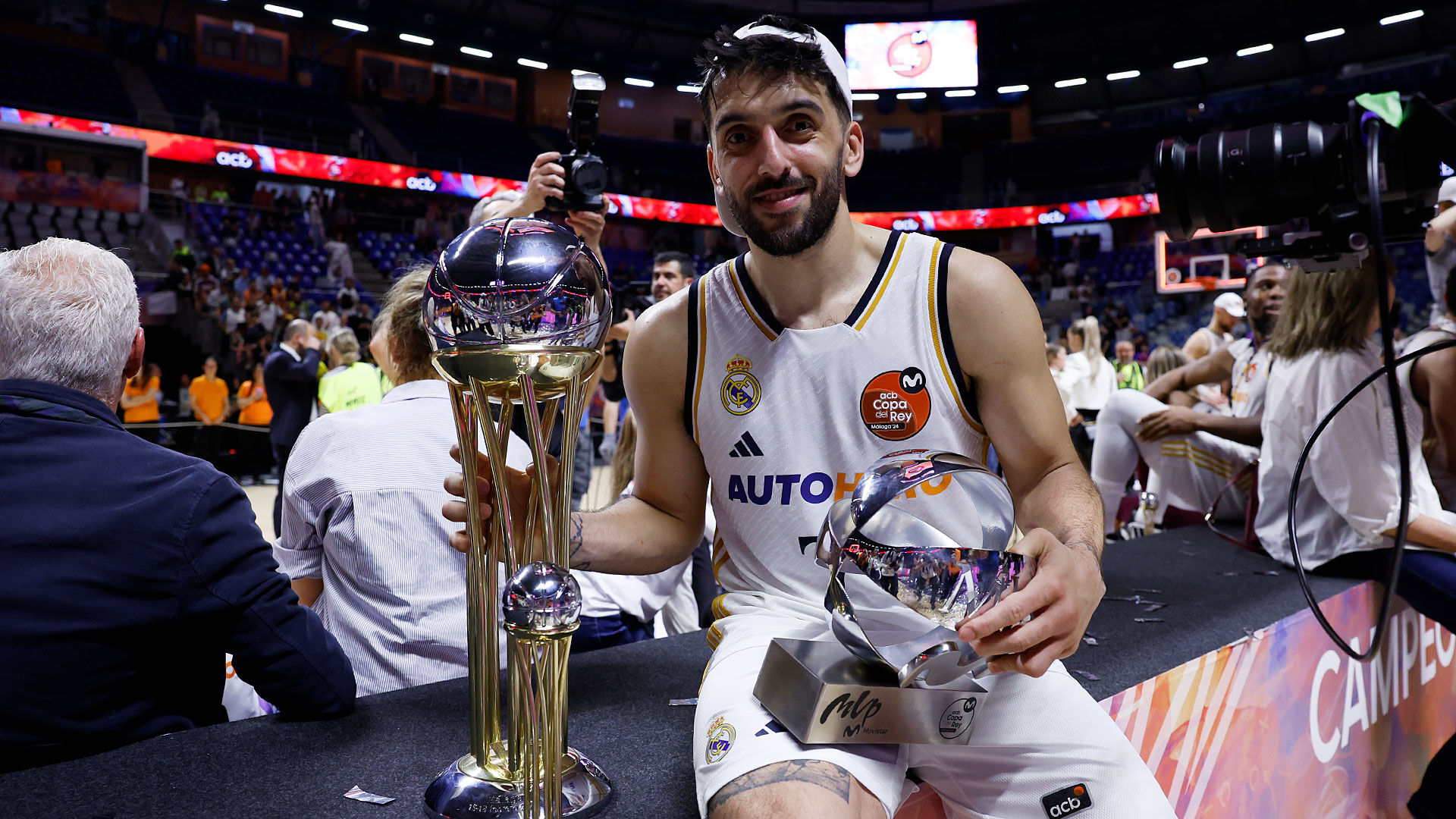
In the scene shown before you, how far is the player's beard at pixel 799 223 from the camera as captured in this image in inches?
53.9

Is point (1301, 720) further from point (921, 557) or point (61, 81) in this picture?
point (61, 81)

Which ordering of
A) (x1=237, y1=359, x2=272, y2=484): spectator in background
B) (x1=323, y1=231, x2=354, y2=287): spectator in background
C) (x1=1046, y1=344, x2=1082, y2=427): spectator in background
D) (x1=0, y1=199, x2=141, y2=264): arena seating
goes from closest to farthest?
(x1=1046, y1=344, x2=1082, y2=427): spectator in background
(x1=237, y1=359, x2=272, y2=484): spectator in background
(x1=0, y1=199, x2=141, y2=264): arena seating
(x1=323, y1=231, x2=354, y2=287): spectator in background

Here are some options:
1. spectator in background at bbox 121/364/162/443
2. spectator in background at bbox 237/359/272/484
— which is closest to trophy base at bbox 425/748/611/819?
spectator in background at bbox 237/359/272/484

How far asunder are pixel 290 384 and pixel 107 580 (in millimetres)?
4918

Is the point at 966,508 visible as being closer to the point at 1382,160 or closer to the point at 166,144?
the point at 1382,160

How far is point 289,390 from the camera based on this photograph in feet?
18.6

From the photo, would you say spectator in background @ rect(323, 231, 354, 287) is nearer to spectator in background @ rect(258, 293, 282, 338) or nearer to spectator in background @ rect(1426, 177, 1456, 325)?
spectator in background @ rect(258, 293, 282, 338)

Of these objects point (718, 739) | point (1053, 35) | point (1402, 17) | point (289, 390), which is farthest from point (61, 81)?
point (1402, 17)

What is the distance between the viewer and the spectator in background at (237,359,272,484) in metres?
7.81

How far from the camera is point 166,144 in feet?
47.6

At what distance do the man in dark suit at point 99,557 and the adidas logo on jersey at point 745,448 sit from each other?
65cm

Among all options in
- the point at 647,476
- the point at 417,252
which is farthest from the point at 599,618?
the point at 417,252

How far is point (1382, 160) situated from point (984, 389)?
571mm

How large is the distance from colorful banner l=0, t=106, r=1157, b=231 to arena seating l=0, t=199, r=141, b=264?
1.51m
